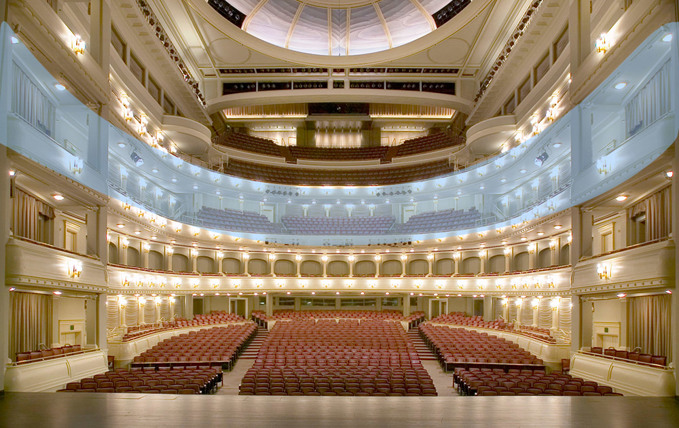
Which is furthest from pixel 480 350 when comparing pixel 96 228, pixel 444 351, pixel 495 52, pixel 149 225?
pixel 495 52

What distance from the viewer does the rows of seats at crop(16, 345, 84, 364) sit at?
9291mm

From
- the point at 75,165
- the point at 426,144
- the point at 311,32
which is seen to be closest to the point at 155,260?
the point at 75,165

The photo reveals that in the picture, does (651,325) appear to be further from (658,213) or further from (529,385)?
(529,385)

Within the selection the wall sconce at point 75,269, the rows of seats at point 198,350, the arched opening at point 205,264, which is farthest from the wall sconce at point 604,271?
the arched opening at point 205,264

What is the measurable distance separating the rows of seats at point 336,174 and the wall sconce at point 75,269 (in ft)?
63.3

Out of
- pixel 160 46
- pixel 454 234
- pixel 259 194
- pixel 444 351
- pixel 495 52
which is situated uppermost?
pixel 495 52

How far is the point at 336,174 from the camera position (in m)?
34.0

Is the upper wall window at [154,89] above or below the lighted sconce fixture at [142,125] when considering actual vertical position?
above

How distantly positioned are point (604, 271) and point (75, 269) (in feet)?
44.8

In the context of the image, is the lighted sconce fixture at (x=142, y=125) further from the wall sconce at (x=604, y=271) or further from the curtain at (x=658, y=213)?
the curtain at (x=658, y=213)

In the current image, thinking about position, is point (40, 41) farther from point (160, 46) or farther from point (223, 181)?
point (223, 181)

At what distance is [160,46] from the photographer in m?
21.0

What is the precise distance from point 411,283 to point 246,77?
59.0 feet

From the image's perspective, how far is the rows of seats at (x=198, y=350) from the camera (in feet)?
46.4
